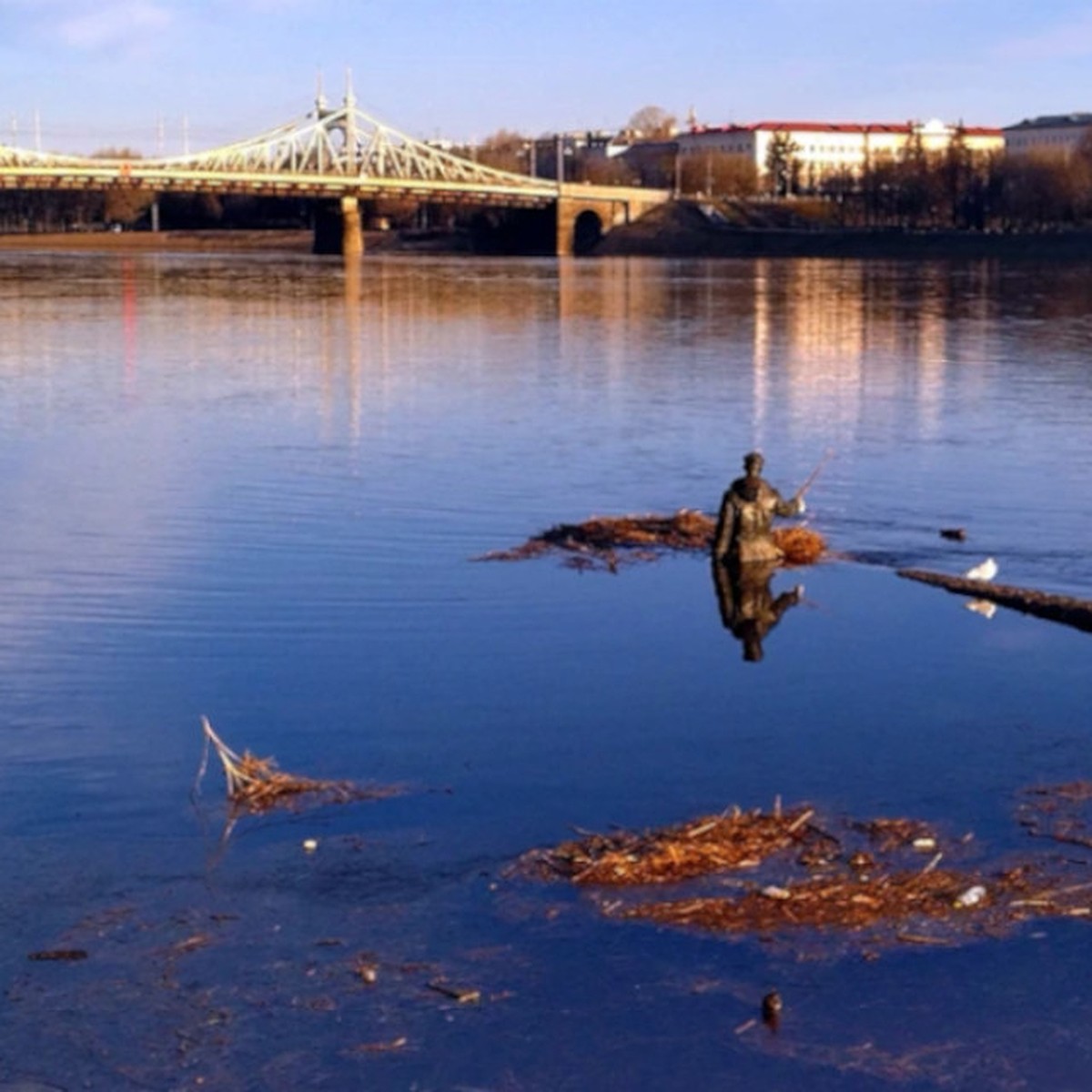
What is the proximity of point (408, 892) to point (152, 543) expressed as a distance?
6500 millimetres

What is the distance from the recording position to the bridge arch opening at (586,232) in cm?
9281

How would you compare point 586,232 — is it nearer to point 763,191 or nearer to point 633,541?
point 763,191

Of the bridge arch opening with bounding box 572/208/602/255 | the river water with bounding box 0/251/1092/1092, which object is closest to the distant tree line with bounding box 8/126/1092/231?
the bridge arch opening with bounding box 572/208/602/255

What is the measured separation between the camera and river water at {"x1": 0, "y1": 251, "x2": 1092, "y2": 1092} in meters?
5.20

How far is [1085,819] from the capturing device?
6.79m

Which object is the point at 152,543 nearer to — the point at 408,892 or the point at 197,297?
the point at 408,892

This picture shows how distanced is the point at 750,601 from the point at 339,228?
7999cm

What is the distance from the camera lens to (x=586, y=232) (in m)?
94.2

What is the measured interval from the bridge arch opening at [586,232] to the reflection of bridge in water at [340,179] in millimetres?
44

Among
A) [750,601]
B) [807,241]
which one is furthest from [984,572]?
[807,241]

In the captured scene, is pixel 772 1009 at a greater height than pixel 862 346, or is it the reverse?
pixel 862 346

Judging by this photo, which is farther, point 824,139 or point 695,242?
point 824,139

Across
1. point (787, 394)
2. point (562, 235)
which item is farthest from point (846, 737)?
point (562, 235)

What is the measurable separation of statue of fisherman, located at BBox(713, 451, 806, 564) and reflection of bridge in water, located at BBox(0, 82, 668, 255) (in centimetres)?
6662
